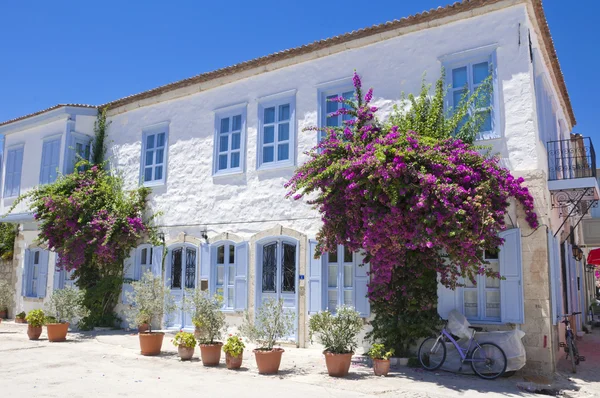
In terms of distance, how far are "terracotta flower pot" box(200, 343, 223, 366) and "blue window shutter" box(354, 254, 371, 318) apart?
2.91 meters

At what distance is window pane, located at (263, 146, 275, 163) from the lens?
1249cm

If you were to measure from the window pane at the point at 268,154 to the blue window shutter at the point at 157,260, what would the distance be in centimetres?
372

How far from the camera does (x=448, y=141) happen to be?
30.0 ft

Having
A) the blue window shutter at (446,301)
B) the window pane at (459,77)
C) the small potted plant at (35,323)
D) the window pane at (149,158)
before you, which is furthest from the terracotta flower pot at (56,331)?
the window pane at (459,77)

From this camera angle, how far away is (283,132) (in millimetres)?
12398

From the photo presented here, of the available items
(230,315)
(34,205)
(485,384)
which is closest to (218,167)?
(230,315)

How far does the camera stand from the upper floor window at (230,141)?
42.5 feet

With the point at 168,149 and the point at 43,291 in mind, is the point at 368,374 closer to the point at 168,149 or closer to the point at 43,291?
the point at 168,149

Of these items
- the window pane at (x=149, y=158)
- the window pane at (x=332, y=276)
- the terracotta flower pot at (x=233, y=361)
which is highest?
the window pane at (x=149, y=158)

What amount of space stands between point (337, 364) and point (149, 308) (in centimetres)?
432

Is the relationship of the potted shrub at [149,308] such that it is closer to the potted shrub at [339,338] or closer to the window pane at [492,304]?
the potted shrub at [339,338]

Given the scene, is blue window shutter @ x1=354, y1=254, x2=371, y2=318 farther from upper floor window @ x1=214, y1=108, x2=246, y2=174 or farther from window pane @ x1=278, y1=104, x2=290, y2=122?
upper floor window @ x1=214, y1=108, x2=246, y2=174

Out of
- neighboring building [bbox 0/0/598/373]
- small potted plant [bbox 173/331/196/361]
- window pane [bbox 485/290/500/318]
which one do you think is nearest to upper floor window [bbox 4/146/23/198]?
neighboring building [bbox 0/0/598/373]

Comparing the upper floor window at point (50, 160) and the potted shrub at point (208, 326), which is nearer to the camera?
the potted shrub at point (208, 326)
